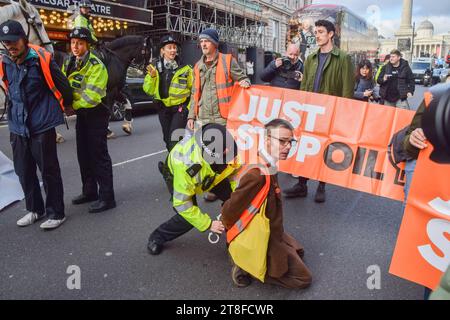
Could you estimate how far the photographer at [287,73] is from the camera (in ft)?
16.1

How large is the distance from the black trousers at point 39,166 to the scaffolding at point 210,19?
1792cm

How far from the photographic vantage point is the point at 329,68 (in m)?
4.31

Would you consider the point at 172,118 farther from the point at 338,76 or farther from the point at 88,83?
the point at 338,76

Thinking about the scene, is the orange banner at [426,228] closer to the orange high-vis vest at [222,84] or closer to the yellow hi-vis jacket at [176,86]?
the orange high-vis vest at [222,84]

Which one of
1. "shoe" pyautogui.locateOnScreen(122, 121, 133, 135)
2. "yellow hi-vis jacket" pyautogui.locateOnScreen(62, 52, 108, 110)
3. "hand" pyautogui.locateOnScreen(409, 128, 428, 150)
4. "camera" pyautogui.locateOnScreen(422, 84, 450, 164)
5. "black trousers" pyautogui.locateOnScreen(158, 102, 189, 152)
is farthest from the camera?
"shoe" pyautogui.locateOnScreen(122, 121, 133, 135)

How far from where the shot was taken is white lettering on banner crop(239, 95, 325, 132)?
4227 mm

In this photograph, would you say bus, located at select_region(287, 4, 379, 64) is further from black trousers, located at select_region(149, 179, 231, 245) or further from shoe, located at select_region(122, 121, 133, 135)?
black trousers, located at select_region(149, 179, 231, 245)

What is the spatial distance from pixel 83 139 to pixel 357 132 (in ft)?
9.70

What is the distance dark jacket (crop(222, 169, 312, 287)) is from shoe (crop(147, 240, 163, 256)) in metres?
0.81

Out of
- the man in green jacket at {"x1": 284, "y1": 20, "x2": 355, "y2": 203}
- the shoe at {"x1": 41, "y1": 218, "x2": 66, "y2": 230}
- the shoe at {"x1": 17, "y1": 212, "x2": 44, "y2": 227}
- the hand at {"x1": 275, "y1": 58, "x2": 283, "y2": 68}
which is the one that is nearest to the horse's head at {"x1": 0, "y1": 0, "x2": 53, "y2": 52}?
the shoe at {"x1": 17, "y1": 212, "x2": 44, "y2": 227}

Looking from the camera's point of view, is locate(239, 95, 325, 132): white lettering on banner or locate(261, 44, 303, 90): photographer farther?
locate(261, 44, 303, 90): photographer

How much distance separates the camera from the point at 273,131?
246 cm

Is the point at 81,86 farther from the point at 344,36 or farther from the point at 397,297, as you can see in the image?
the point at 344,36
